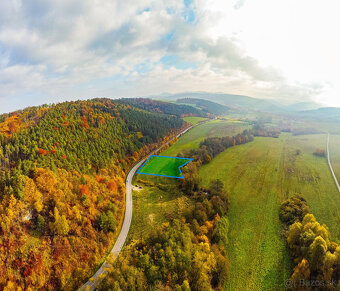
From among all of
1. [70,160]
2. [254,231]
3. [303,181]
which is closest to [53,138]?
[70,160]

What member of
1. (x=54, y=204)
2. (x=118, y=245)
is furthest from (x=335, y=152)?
(x=54, y=204)

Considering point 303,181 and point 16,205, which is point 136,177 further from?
point 303,181

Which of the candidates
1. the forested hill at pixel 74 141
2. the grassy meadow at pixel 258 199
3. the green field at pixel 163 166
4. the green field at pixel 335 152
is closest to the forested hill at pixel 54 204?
the forested hill at pixel 74 141

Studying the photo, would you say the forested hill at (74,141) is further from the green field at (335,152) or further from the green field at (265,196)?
the green field at (335,152)

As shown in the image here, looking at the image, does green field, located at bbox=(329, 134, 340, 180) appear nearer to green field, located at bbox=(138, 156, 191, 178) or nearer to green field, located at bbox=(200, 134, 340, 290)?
green field, located at bbox=(200, 134, 340, 290)

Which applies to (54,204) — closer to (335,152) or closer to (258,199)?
(258,199)

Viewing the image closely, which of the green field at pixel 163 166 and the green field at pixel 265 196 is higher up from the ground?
the green field at pixel 163 166
